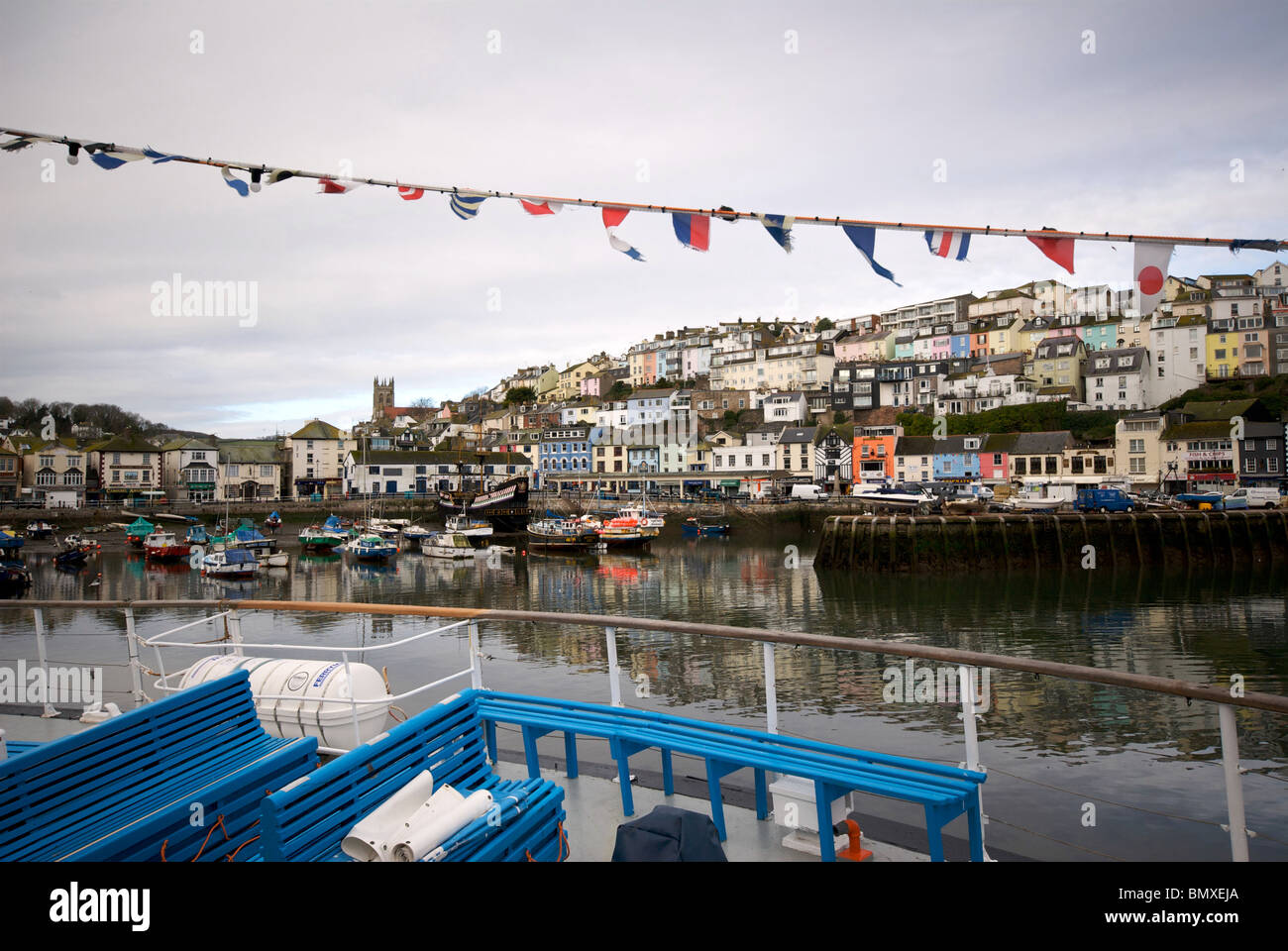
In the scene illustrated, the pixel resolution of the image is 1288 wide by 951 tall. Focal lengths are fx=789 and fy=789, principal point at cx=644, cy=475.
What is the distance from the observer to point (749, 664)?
17.3 m

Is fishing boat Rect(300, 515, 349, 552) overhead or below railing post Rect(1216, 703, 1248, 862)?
below

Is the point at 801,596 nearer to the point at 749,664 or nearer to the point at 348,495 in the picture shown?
the point at 749,664

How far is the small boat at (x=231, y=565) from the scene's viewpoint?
38.6m

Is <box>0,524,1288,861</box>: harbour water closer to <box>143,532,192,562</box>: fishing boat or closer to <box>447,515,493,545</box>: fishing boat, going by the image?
<box>143,532,192,562</box>: fishing boat

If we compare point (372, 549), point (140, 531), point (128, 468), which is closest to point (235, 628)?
point (372, 549)

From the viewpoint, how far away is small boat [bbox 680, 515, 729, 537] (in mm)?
56531

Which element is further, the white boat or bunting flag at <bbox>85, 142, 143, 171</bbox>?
the white boat

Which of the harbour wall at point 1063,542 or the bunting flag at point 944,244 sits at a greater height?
the bunting flag at point 944,244

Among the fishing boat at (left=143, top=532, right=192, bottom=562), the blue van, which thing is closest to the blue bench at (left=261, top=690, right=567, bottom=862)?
the blue van

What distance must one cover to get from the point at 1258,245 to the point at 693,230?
4019 mm

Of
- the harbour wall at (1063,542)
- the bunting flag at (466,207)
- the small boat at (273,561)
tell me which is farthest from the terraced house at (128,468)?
the bunting flag at (466,207)

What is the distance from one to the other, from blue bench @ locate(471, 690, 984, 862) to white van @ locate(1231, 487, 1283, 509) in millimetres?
52862

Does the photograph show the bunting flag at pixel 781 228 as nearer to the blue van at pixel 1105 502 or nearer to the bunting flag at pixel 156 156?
the bunting flag at pixel 156 156

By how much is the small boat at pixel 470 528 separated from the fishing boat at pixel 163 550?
15.6 metres
